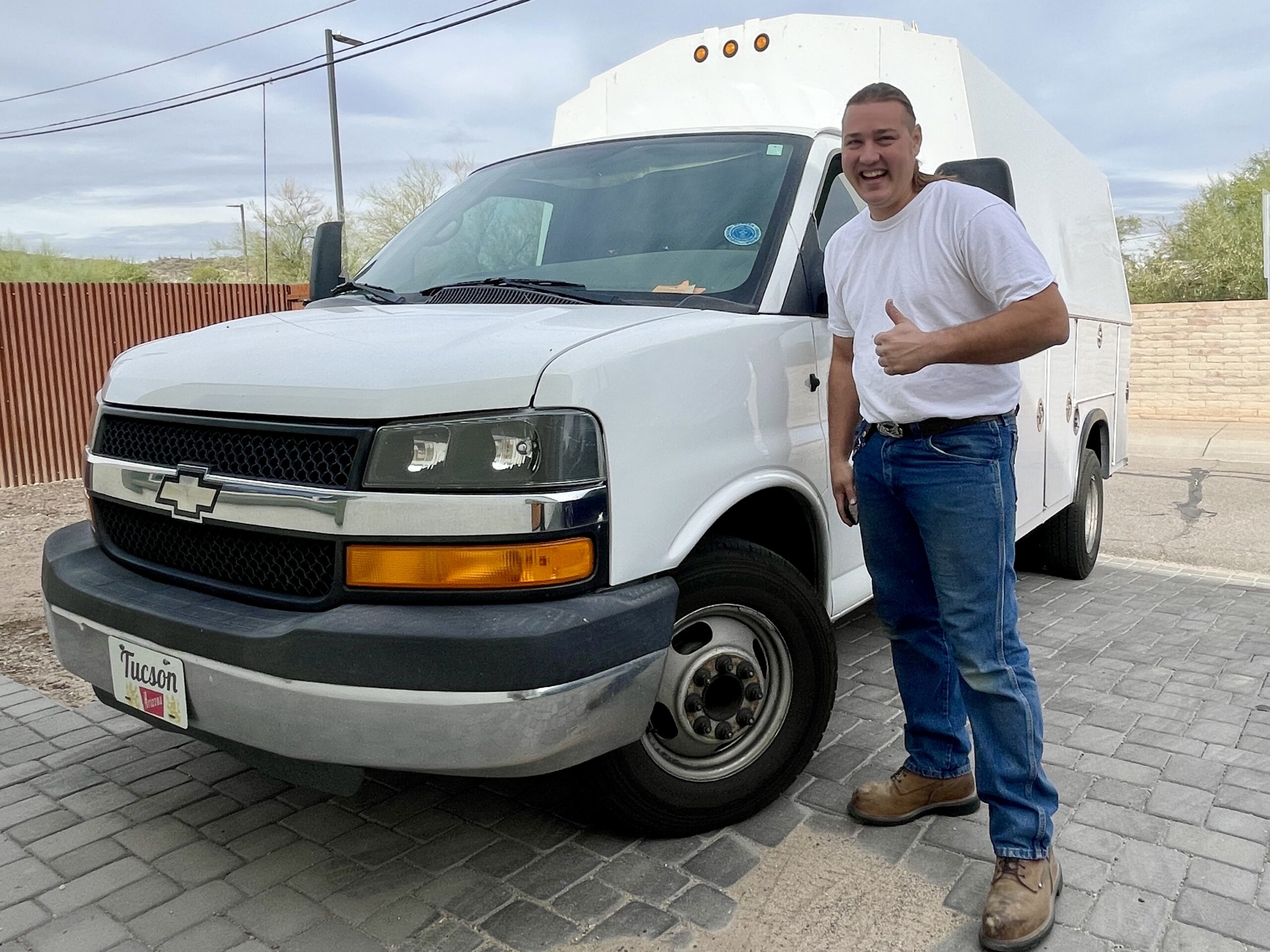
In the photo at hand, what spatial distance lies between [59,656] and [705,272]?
223 cm

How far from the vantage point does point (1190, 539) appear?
8.11 meters

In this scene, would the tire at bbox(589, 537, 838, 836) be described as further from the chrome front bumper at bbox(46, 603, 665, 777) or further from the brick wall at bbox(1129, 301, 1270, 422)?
the brick wall at bbox(1129, 301, 1270, 422)

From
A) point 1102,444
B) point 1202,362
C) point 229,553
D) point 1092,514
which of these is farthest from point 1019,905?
point 1202,362

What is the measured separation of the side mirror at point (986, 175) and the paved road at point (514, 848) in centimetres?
187

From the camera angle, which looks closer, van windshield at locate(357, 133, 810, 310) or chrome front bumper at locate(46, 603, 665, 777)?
chrome front bumper at locate(46, 603, 665, 777)

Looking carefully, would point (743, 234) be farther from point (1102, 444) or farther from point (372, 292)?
point (1102, 444)

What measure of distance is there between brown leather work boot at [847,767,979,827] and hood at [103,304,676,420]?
1.56 meters

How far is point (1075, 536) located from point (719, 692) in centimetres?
400

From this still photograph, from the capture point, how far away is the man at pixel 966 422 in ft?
8.18

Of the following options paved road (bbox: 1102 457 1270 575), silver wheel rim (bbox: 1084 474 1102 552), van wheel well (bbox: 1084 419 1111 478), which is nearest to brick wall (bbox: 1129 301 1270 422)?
paved road (bbox: 1102 457 1270 575)

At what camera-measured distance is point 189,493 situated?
2674mm

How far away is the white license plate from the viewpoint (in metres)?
2.59

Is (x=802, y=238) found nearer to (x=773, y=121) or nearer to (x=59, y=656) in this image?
(x=773, y=121)

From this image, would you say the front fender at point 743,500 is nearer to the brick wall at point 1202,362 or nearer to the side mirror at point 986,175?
the side mirror at point 986,175
